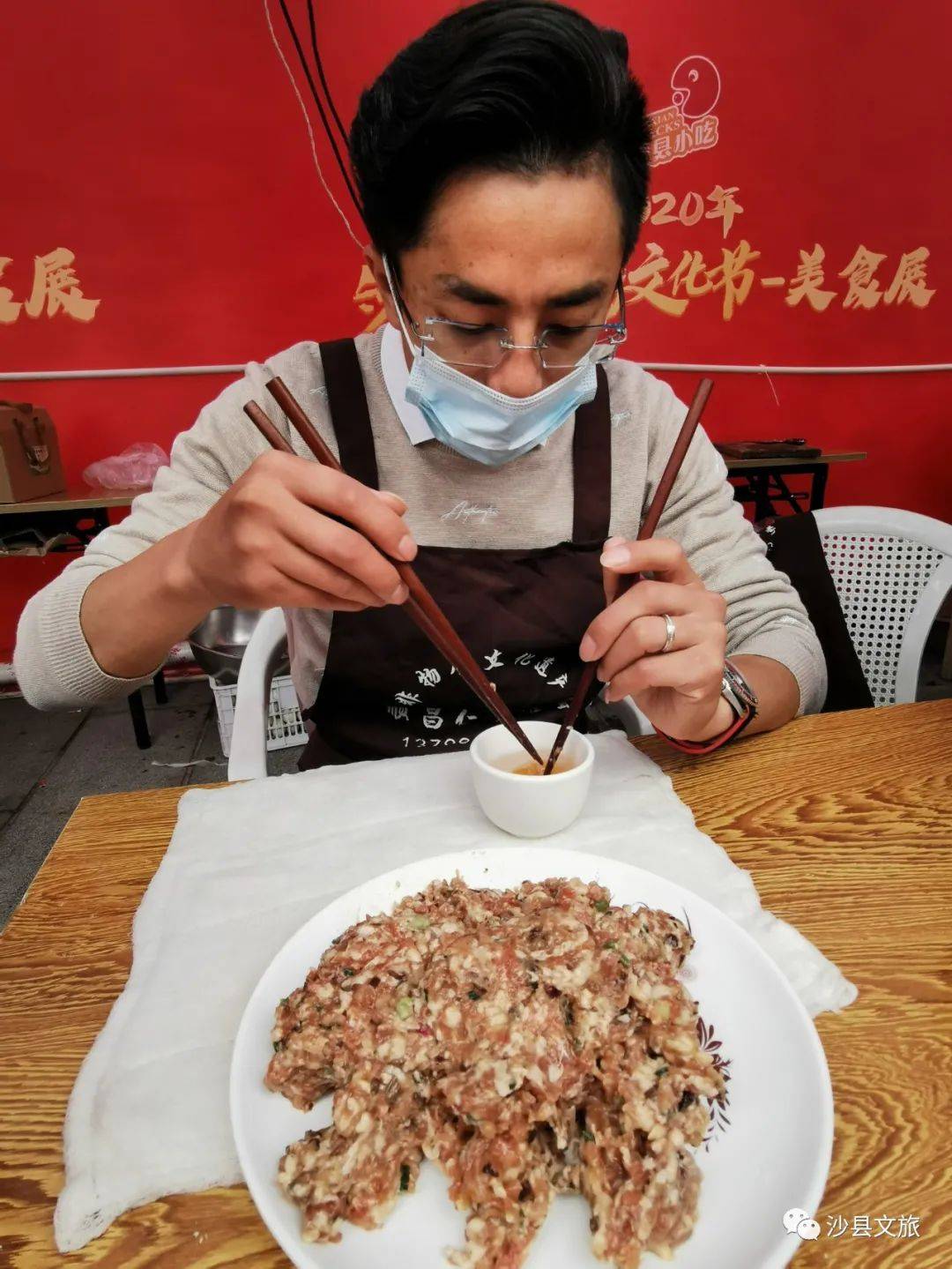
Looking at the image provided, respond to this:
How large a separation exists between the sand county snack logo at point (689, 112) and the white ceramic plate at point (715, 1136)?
505 centimetres

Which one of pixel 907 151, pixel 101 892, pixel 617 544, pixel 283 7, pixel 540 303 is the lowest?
pixel 101 892

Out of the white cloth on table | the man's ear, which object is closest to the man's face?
the man's ear

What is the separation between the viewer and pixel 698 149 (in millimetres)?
4652

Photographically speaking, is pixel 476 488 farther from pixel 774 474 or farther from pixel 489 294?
pixel 774 474

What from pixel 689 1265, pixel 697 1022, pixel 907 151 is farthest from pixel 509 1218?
pixel 907 151

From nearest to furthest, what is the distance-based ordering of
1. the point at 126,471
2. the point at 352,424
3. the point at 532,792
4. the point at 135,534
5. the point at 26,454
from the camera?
the point at 532,792 < the point at 135,534 < the point at 352,424 < the point at 26,454 < the point at 126,471

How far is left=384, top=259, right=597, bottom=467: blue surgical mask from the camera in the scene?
4.85 feet

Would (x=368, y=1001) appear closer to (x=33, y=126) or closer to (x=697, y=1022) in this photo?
(x=697, y=1022)

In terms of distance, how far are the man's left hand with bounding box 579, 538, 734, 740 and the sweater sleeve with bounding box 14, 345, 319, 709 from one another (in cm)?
98

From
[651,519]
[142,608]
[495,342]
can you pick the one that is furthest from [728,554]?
[142,608]

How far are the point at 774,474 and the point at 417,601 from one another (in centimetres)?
426

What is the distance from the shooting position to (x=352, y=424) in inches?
68.9

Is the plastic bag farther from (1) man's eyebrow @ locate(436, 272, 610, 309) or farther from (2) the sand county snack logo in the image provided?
(2) the sand county snack logo

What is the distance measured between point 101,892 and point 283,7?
470cm
